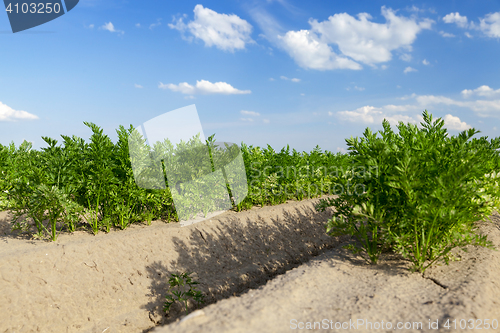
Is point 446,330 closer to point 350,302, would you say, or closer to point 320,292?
point 350,302

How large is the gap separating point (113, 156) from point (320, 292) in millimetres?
4343

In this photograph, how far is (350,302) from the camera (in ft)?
9.50

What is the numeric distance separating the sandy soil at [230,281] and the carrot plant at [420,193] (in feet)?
1.47

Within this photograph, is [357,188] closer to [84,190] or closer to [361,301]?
[361,301]

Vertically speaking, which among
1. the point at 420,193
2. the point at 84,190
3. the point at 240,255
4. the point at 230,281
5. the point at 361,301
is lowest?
the point at 230,281

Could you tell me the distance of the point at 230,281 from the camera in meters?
4.82

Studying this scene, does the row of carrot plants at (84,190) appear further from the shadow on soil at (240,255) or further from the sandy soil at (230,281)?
the shadow on soil at (240,255)

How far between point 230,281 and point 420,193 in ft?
10.2

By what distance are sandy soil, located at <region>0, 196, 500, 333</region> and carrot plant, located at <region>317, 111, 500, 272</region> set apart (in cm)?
45

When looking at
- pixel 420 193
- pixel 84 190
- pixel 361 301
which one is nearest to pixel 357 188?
pixel 420 193

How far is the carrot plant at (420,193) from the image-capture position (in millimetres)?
3111

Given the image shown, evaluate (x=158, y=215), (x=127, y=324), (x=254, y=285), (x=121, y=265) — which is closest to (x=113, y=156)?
(x=158, y=215)

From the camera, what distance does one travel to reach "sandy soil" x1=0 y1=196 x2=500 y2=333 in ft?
8.83

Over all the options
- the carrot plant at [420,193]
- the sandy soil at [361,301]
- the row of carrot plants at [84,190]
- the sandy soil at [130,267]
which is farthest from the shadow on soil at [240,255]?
the row of carrot plants at [84,190]
